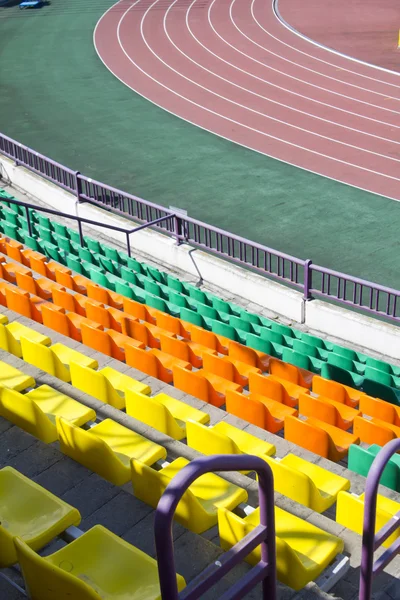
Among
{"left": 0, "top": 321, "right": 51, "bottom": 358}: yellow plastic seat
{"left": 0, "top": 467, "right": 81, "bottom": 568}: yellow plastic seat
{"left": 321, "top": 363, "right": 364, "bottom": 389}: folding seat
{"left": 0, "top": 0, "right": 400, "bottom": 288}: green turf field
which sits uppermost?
{"left": 0, "top": 467, "right": 81, "bottom": 568}: yellow plastic seat

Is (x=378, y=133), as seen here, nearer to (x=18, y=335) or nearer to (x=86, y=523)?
(x=18, y=335)

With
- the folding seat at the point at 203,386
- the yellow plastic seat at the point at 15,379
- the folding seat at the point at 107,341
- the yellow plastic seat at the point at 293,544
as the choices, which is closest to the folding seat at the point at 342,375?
the folding seat at the point at 203,386

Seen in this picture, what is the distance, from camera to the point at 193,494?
5.72 metres

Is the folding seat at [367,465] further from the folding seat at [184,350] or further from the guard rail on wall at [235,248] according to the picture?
the guard rail on wall at [235,248]

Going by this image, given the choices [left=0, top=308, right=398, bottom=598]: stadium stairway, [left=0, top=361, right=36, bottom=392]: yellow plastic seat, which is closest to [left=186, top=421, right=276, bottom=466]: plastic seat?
[left=0, top=308, right=398, bottom=598]: stadium stairway

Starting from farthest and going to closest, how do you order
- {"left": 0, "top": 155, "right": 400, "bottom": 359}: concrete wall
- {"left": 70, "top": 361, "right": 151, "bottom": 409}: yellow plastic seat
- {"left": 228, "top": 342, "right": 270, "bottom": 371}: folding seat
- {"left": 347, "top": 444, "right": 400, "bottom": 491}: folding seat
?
{"left": 0, "top": 155, "right": 400, "bottom": 359}: concrete wall < {"left": 228, "top": 342, "right": 270, "bottom": 371}: folding seat < {"left": 70, "top": 361, "right": 151, "bottom": 409}: yellow plastic seat < {"left": 347, "top": 444, "right": 400, "bottom": 491}: folding seat

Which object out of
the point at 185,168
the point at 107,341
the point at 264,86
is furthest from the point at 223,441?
the point at 264,86

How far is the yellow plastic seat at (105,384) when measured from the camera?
747cm

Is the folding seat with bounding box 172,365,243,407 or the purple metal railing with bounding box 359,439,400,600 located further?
the folding seat with bounding box 172,365,243,407

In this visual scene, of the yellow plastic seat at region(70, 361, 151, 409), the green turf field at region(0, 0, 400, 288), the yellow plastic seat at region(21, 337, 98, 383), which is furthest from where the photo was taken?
the green turf field at region(0, 0, 400, 288)

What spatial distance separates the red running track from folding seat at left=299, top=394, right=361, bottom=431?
951 cm

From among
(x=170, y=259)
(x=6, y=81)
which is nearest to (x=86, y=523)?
(x=170, y=259)

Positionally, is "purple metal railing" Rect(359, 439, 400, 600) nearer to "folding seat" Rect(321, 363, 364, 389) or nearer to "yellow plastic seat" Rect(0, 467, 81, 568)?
"yellow plastic seat" Rect(0, 467, 81, 568)

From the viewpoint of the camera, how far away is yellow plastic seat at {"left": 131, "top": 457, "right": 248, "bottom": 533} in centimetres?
556
